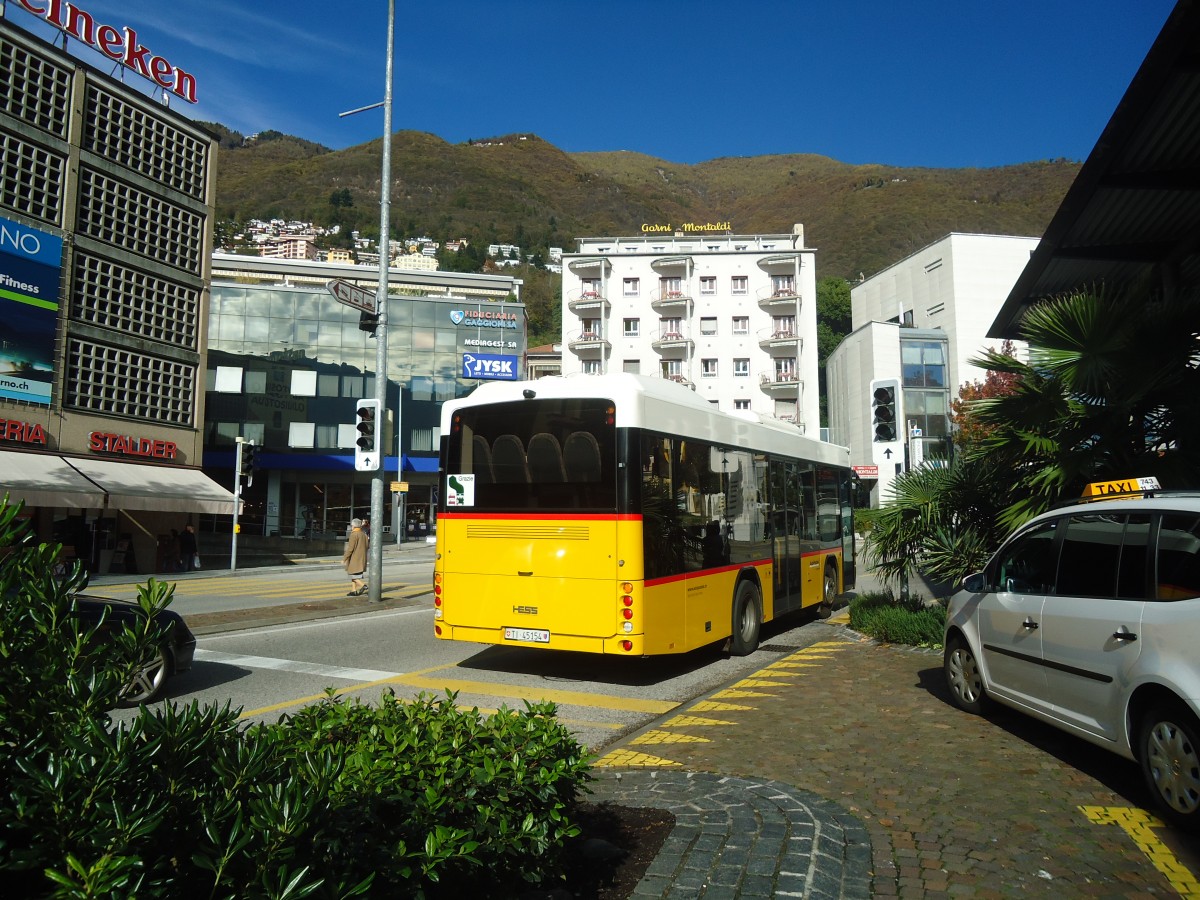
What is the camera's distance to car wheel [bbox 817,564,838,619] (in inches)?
601

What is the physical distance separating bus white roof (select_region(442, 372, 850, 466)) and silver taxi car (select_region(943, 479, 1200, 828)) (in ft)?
12.1

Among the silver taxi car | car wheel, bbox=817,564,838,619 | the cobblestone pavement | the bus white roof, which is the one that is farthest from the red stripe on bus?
car wheel, bbox=817,564,838,619

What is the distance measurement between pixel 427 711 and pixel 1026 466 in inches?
314

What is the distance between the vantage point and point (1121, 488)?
6.10m

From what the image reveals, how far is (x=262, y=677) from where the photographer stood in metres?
9.65

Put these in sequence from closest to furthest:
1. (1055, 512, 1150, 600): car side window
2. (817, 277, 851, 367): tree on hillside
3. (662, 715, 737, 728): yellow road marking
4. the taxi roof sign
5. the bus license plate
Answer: (1055, 512, 1150, 600): car side window → the taxi roof sign → (662, 715, 737, 728): yellow road marking → the bus license plate → (817, 277, 851, 367): tree on hillside

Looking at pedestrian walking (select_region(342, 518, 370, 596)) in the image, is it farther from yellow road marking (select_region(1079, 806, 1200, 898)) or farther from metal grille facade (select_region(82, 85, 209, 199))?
metal grille facade (select_region(82, 85, 209, 199))

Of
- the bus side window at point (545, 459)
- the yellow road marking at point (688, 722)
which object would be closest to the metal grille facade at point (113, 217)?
the bus side window at point (545, 459)

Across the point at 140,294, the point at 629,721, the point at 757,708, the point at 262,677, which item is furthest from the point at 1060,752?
the point at 140,294

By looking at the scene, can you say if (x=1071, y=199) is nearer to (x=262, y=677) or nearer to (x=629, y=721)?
(x=629, y=721)

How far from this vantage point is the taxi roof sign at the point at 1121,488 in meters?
5.80

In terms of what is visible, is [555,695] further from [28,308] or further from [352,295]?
[28,308]

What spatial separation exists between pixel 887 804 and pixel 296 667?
765 cm

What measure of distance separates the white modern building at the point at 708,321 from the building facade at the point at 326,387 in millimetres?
11747
